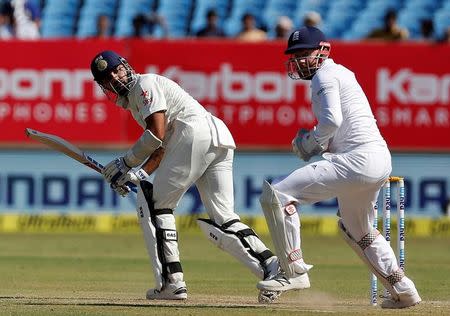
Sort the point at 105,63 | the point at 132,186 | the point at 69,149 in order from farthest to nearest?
the point at 132,186 < the point at 69,149 < the point at 105,63

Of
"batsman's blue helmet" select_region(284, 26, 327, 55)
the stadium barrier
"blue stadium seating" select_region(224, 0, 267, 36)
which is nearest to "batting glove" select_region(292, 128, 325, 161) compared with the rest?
"batsman's blue helmet" select_region(284, 26, 327, 55)

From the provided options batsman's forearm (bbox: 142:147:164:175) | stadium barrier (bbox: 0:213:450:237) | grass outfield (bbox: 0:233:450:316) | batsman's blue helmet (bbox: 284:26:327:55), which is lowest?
stadium barrier (bbox: 0:213:450:237)

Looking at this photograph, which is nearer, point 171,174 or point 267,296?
point 267,296

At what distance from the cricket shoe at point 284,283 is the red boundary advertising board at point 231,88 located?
780 centimetres

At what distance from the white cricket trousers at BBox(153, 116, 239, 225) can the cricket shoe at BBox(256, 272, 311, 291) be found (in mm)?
583

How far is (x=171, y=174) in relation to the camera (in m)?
8.30

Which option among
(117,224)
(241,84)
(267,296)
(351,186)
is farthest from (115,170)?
(241,84)

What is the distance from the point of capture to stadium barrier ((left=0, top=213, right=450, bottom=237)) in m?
15.6

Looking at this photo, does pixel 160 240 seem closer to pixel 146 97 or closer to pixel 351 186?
pixel 146 97

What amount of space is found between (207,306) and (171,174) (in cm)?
92

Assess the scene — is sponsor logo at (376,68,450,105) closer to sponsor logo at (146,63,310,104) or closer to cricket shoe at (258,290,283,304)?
sponsor logo at (146,63,310,104)

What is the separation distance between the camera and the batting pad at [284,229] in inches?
303

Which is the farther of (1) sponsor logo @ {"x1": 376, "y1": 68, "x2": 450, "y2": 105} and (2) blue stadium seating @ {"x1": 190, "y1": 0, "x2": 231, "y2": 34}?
(2) blue stadium seating @ {"x1": 190, "y1": 0, "x2": 231, "y2": 34}

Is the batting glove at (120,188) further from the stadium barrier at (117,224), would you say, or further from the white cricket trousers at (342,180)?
the stadium barrier at (117,224)
